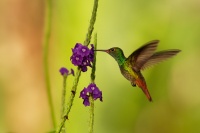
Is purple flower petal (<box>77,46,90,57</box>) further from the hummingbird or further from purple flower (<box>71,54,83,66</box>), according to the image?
A: the hummingbird

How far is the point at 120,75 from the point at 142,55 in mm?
1659

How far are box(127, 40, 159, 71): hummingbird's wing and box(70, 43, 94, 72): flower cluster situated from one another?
217mm

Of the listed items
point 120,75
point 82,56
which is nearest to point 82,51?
point 82,56

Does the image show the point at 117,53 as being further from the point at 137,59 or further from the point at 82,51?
the point at 82,51

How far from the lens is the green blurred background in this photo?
3717 mm

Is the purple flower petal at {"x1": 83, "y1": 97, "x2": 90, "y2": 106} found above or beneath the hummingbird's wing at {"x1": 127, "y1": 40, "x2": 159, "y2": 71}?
beneath

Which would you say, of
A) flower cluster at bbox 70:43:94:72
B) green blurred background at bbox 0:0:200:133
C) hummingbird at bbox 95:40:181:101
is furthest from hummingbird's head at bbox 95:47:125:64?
green blurred background at bbox 0:0:200:133

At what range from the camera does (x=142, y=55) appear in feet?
6.80

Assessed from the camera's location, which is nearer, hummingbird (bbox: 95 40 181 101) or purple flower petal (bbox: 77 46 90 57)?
purple flower petal (bbox: 77 46 90 57)

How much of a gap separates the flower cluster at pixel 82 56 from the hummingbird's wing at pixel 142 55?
0.22 m

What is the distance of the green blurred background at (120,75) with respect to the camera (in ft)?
12.2

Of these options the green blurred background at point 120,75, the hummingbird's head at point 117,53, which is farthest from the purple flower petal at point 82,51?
the green blurred background at point 120,75

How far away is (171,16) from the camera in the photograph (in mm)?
3906

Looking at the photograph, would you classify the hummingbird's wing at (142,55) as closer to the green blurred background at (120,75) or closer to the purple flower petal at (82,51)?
the purple flower petal at (82,51)
